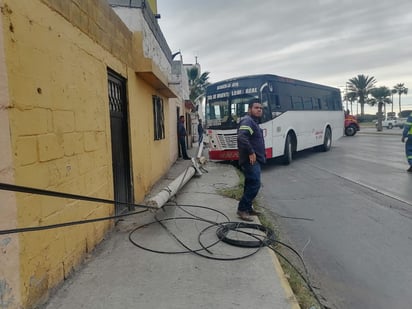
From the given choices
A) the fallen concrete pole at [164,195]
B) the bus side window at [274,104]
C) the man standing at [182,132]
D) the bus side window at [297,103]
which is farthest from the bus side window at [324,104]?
the fallen concrete pole at [164,195]

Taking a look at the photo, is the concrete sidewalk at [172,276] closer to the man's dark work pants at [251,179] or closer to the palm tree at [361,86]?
the man's dark work pants at [251,179]

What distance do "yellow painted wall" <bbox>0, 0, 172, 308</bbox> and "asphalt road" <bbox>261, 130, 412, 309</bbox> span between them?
8.61 feet

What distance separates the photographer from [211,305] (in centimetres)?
288

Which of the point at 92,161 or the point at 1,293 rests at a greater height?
the point at 92,161

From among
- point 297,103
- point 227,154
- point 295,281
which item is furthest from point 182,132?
point 295,281

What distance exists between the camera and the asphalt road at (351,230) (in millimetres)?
3441

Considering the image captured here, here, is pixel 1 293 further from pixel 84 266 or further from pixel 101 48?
pixel 101 48

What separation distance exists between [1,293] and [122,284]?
1148 mm

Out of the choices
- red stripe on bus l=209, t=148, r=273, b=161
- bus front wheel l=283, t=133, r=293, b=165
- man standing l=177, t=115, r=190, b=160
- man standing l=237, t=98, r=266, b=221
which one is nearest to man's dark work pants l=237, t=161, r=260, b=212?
man standing l=237, t=98, r=266, b=221

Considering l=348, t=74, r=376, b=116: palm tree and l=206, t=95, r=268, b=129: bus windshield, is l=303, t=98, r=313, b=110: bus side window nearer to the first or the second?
l=206, t=95, r=268, b=129: bus windshield

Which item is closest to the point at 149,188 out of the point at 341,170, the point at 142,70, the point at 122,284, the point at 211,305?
the point at 142,70

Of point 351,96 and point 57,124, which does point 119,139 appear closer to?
point 57,124

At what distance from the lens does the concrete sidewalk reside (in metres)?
2.93

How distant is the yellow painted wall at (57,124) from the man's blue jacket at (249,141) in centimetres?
202
